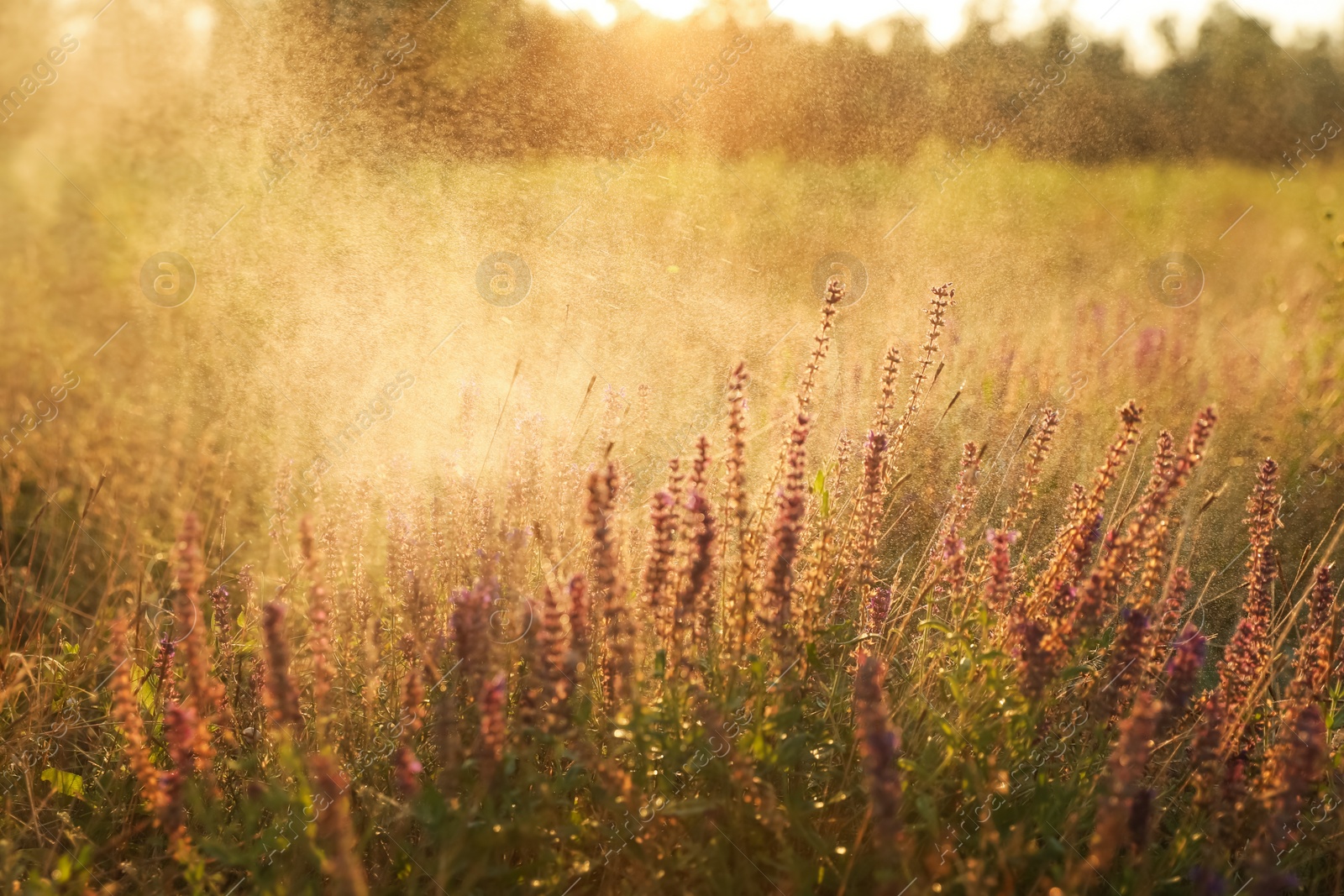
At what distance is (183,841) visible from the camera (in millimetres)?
1717

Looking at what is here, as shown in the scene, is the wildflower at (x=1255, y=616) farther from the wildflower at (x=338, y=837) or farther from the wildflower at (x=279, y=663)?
the wildflower at (x=279, y=663)

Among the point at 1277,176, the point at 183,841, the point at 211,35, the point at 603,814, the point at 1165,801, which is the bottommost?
the point at 1165,801

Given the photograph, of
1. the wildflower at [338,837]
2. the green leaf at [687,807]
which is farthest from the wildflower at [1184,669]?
the wildflower at [338,837]

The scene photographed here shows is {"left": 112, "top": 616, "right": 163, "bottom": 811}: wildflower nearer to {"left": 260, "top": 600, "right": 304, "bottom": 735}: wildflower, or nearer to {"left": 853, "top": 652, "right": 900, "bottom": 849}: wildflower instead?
{"left": 260, "top": 600, "right": 304, "bottom": 735}: wildflower

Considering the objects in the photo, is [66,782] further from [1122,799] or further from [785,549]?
[1122,799]

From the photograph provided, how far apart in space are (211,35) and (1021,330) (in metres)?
5.73

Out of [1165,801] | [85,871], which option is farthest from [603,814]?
[1165,801]

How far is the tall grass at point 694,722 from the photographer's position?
177 centimetres

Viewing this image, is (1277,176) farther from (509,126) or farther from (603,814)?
(603,814)

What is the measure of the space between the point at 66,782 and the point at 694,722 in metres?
1.76

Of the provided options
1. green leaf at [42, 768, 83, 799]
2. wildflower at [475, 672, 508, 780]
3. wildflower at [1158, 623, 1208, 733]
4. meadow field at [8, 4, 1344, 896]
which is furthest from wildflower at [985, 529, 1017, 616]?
green leaf at [42, 768, 83, 799]

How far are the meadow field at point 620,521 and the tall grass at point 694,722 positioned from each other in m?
0.02

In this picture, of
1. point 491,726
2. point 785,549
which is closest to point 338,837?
point 491,726

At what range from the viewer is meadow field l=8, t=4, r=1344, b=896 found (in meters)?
1.89
